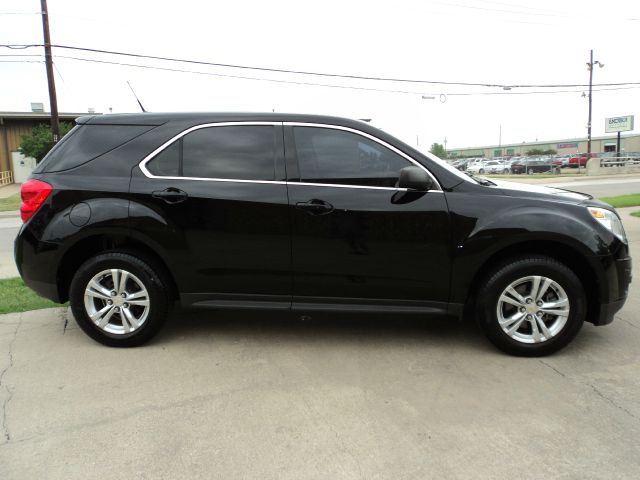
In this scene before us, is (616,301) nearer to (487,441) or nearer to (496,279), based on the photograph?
(496,279)

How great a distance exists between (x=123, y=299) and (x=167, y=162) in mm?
1146

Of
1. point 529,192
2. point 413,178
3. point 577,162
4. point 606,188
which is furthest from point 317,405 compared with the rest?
point 577,162

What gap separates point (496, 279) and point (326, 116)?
5.97 ft

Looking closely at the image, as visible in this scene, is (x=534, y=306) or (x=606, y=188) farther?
(x=606, y=188)

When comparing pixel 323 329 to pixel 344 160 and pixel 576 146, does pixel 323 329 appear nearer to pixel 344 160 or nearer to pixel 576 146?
pixel 344 160

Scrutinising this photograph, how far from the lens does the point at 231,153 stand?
3.91 meters

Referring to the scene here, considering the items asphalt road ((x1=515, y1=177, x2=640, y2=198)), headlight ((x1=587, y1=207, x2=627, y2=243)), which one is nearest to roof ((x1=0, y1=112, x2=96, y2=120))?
asphalt road ((x1=515, y1=177, x2=640, y2=198))

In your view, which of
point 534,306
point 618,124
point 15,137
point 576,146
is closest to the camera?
point 534,306

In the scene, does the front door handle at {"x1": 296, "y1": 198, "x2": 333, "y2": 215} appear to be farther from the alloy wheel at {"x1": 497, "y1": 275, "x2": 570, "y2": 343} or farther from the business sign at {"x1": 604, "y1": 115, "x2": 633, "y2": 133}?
the business sign at {"x1": 604, "y1": 115, "x2": 633, "y2": 133}

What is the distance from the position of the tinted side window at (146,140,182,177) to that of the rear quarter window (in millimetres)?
260

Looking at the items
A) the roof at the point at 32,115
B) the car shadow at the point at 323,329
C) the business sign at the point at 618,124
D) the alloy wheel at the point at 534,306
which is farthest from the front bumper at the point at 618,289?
the business sign at the point at 618,124

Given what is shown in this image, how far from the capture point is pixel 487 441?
2.70m

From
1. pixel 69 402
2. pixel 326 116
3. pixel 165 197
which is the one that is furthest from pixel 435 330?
pixel 69 402

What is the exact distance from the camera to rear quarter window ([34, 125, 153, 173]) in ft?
13.0
